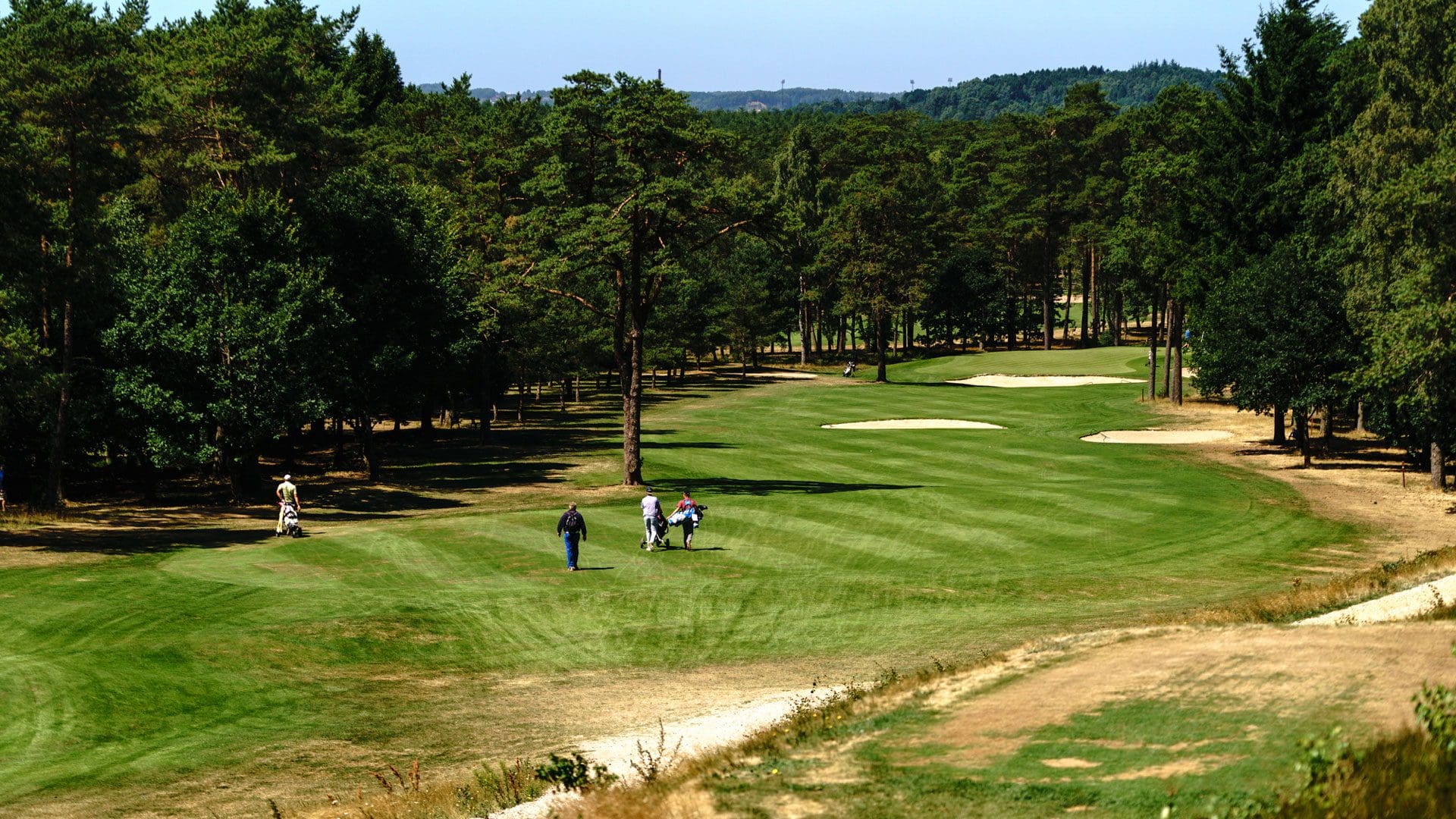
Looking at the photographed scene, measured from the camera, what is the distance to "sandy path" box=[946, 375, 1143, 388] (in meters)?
99.4

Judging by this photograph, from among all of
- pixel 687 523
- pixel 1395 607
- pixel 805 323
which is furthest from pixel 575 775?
pixel 805 323

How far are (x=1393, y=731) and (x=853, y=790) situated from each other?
230 inches

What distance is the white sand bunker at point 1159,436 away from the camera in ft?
220

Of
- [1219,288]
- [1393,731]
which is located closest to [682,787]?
[1393,731]

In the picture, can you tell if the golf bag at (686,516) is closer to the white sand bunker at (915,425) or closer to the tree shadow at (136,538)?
the tree shadow at (136,538)

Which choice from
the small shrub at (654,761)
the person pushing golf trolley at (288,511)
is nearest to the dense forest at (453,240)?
the person pushing golf trolley at (288,511)

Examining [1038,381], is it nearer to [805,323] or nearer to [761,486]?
[805,323]

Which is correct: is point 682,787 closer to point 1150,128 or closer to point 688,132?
point 688,132

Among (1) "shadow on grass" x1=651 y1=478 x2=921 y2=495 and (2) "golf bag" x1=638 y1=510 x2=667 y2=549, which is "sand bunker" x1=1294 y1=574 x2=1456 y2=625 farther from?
(1) "shadow on grass" x1=651 y1=478 x2=921 y2=495

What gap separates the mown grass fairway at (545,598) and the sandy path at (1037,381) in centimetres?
4673

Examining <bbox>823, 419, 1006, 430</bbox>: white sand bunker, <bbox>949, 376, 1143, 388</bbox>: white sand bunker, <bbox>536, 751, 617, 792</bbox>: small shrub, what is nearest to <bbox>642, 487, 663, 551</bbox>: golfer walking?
<bbox>536, 751, 617, 792</bbox>: small shrub

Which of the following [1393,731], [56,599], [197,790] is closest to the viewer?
[1393,731]

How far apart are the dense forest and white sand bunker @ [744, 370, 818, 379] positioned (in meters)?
33.7

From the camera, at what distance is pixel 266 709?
2164cm
